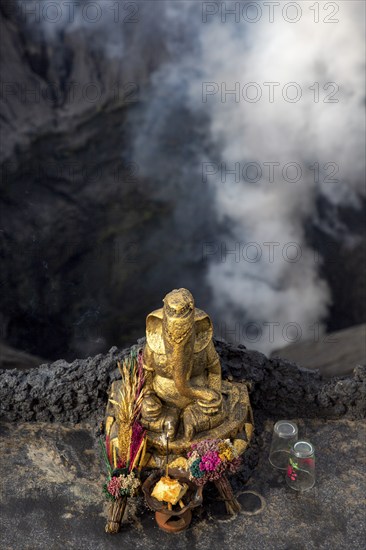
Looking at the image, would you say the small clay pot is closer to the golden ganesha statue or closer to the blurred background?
the golden ganesha statue

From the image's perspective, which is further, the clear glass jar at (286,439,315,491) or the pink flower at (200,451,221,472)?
the clear glass jar at (286,439,315,491)

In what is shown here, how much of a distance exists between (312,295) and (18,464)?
9.08 meters

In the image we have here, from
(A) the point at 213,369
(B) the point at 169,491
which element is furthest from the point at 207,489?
(A) the point at 213,369

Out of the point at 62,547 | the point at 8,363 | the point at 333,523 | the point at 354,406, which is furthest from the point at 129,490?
the point at 8,363

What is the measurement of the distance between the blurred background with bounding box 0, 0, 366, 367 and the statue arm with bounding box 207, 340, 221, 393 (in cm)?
640

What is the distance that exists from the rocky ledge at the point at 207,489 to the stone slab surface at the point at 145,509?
0.04 feet

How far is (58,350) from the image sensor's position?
1120 cm

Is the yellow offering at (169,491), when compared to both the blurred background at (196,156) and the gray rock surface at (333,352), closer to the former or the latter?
the gray rock surface at (333,352)

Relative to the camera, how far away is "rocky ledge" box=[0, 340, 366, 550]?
6422 millimetres

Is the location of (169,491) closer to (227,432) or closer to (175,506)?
(175,506)

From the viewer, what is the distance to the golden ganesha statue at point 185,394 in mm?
6477

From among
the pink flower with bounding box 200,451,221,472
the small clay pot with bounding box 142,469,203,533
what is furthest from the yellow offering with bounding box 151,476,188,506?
the pink flower with bounding box 200,451,221,472

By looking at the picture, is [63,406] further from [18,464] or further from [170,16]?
[170,16]

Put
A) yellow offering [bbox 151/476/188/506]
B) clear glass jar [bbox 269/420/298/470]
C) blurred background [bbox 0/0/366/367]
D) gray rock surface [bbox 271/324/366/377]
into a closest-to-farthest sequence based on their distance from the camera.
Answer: yellow offering [bbox 151/476/188/506] < clear glass jar [bbox 269/420/298/470] < gray rock surface [bbox 271/324/366/377] < blurred background [bbox 0/0/366/367]
